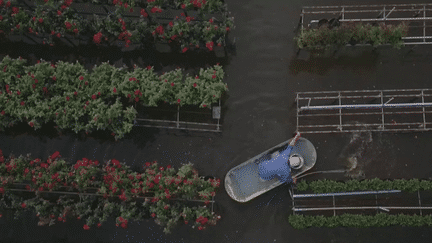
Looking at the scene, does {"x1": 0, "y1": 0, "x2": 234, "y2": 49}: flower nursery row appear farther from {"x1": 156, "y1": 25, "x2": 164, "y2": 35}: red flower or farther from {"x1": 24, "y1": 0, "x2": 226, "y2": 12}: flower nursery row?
{"x1": 24, "y1": 0, "x2": 226, "y2": 12}: flower nursery row

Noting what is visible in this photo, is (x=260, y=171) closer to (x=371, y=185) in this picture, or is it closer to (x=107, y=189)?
(x=371, y=185)

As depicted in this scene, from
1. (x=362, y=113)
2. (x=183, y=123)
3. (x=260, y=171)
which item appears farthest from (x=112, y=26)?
(x=362, y=113)

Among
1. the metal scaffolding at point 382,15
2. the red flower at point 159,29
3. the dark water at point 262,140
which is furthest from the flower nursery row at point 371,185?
the red flower at point 159,29

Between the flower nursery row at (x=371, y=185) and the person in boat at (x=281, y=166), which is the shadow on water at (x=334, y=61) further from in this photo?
the flower nursery row at (x=371, y=185)

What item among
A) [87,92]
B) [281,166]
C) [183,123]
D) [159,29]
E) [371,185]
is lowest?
[371,185]

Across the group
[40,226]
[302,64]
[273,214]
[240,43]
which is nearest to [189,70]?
[240,43]

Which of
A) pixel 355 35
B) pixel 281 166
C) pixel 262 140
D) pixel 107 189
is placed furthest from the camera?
pixel 262 140
